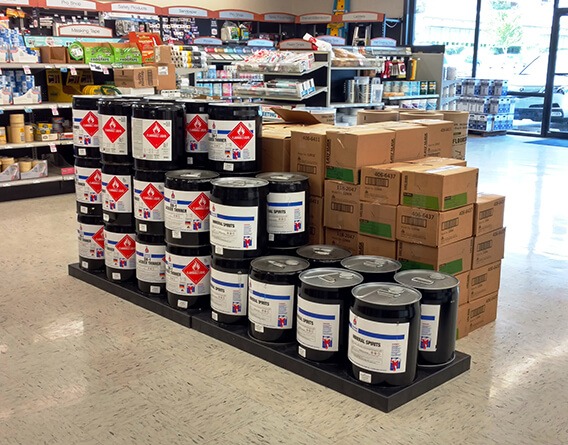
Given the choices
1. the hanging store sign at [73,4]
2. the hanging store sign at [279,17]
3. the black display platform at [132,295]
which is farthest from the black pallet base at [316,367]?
the hanging store sign at [279,17]

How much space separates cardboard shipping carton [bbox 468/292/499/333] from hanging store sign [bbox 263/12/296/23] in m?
10.2

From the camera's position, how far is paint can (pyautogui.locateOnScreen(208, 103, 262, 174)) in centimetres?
348

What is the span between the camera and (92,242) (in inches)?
165

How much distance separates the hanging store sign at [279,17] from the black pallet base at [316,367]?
33.0 feet

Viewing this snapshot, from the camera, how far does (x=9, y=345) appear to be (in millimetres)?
3256

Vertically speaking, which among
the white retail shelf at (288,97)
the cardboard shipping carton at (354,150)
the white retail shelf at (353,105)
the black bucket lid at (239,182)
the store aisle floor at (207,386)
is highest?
the white retail shelf at (288,97)

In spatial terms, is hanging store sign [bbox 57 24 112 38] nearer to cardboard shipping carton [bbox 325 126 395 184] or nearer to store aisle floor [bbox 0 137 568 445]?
store aisle floor [bbox 0 137 568 445]

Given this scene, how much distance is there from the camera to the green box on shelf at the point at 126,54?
719 cm

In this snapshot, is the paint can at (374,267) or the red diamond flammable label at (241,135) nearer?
the paint can at (374,267)

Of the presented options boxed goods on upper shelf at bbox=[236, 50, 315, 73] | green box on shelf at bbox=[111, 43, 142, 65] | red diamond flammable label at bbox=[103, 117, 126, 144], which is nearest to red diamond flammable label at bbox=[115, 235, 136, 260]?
red diamond flammable label at bbox=[103, 117, 126, 144]

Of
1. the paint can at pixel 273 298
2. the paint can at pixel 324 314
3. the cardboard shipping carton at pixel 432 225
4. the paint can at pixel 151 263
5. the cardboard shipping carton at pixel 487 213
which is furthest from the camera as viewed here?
the paint can at pixel 151 263

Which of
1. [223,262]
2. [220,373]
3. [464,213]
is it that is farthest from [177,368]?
[464,213]

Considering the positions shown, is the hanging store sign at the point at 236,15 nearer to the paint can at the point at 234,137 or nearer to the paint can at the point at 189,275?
the paint can at the point at 234,137

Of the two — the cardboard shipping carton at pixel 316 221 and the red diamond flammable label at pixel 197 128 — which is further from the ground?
the red diamond flammable label at pixel 197 128
